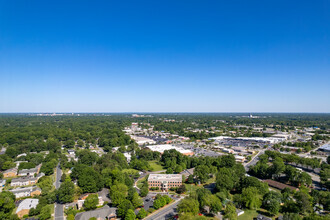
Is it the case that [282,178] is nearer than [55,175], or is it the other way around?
[282,178]

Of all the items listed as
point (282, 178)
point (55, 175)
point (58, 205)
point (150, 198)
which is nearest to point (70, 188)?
point (58, 205)

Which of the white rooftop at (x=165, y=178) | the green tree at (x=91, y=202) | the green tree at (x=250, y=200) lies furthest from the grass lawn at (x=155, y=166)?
the green tree at (x=250, y=200)

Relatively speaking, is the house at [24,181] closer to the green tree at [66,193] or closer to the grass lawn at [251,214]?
the green tree at [66,193]

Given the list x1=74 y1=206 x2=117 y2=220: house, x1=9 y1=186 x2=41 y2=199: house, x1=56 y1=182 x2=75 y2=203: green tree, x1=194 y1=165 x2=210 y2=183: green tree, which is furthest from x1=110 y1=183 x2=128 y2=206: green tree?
x1=194 y1=165 x2=210 y2=183: green tree

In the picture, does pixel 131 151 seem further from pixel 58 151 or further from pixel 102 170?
pixel 102 170

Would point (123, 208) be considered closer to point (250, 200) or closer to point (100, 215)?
point (100, 215)

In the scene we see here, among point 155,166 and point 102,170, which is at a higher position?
point 102,170

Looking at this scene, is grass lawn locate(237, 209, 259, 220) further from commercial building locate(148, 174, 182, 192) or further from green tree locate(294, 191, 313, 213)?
→ commercial building locate(148, 174, 182, 192)

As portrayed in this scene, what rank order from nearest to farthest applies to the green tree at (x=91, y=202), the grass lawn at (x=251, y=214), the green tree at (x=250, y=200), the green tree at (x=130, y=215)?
1. the green tree at (x=130, y=215)
2. the grass lawn at (x=251, y=214)
3. the green tree at (x=91, y=202)
4. the green tree at (x=250, y=200)

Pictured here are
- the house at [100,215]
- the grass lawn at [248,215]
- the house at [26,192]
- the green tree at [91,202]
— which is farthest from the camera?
the house at [26,192]
